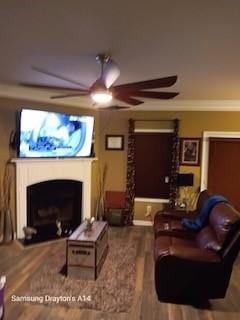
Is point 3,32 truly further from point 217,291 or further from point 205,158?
A: point 205,158

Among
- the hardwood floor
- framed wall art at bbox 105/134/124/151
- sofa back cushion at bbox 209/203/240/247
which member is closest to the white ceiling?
sofa back cushion at bbox 209/203/240/247

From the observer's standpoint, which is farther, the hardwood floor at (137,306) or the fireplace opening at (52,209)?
the fireplace opening at (52,209)

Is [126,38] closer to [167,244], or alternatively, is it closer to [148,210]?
[167,244]

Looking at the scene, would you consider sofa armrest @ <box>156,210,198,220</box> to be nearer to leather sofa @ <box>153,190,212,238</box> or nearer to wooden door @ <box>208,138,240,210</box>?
leather sofa @ <box>153,190,212,238</box>

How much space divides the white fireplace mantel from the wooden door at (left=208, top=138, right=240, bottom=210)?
2330mm

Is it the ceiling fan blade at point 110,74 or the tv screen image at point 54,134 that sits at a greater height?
the ceiling fan blade at point 110,74

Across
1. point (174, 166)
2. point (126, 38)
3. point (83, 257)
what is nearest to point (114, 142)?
point (174, 166)

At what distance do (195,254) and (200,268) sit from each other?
0.47 feet

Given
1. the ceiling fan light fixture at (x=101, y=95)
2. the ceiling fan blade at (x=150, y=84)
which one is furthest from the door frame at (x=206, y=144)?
the ceiling fan light fixture at (x=101, y=95)

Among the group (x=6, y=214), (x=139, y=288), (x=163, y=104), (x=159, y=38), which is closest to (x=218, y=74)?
(x=159, y=38)

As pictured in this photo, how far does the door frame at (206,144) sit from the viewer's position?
18.4ft

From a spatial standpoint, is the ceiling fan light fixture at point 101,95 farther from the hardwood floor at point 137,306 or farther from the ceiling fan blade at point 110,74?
the hardwood floor at point 137,306

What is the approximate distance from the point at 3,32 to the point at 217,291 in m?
3.15

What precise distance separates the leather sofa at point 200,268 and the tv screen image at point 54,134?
2.67 metres
